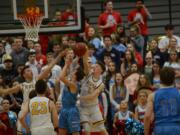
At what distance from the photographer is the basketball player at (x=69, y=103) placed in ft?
38.1

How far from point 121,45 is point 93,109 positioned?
4.74 metres

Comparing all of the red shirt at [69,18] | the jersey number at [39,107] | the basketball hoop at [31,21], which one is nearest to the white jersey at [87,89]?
the jersey number at [39,107]

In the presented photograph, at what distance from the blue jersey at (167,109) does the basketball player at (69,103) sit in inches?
99.1

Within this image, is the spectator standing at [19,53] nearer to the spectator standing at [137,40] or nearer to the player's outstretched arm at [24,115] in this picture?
the spectator standing at [137,40]

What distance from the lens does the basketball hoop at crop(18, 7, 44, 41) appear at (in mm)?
14062

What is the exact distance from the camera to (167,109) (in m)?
9.34

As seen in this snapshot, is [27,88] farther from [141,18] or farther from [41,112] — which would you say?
[141,18]

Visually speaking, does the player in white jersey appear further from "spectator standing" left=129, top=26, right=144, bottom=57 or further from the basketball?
"spectator standing" left=129, top=26, right=144, bottom=57

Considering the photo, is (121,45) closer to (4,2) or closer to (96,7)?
(4,2)

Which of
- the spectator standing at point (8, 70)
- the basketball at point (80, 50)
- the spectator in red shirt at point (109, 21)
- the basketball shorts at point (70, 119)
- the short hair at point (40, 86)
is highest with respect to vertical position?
the spectator in red shirt at point (109, 21)

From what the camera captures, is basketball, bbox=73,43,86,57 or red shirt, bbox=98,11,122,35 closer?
basketball, bbox=73,43,86,57

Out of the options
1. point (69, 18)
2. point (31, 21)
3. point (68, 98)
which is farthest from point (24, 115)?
point (69, 18)

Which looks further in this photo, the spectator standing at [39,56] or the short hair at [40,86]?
the spectator standing at [39,56]

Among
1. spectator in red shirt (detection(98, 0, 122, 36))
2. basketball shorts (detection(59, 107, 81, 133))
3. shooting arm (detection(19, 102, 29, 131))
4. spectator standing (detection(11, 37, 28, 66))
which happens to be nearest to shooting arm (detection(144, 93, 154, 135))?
shooting arm (detection(19, 102, 29, 131))
